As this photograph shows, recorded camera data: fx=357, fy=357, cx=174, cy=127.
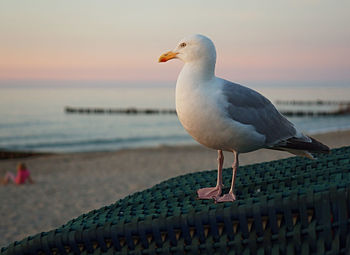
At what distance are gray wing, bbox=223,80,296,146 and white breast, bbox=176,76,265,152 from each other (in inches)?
Answer: 2.4

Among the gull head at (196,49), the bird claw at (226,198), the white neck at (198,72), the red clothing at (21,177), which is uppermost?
the gull head at (196,49)

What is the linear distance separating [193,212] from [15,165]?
17.5m

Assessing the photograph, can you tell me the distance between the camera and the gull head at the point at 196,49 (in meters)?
2.08

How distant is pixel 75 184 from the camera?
11.3 meters

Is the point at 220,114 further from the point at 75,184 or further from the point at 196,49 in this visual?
the point at 75,184

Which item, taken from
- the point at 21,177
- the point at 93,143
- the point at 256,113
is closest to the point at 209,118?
the point at 256,113

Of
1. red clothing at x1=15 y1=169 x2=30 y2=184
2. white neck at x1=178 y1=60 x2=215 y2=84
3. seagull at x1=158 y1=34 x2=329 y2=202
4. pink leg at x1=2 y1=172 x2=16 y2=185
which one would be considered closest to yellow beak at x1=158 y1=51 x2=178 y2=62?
seagull at x1=158 y1=34 x2=329 y2=202

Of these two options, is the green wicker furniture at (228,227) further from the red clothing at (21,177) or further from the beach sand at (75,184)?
the red clothing at (21,177)

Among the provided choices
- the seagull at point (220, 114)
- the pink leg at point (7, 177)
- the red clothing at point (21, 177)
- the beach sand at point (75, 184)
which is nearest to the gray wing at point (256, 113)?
the seagull at point (220, 114)

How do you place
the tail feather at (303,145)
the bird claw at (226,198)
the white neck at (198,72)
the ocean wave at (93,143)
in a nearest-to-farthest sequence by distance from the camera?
1. the bird claw at (226,198)
2. the white neck at (198,72)
3. the tail feather at (303,145)
4. the ocean wave at (93,143)

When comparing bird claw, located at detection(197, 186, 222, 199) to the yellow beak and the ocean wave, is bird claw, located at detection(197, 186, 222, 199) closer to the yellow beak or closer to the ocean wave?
the yellow beak

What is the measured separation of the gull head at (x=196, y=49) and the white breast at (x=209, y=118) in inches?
6.3

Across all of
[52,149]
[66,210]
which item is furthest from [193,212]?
[52,149]

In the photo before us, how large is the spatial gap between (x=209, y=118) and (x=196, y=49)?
1.48 ft
